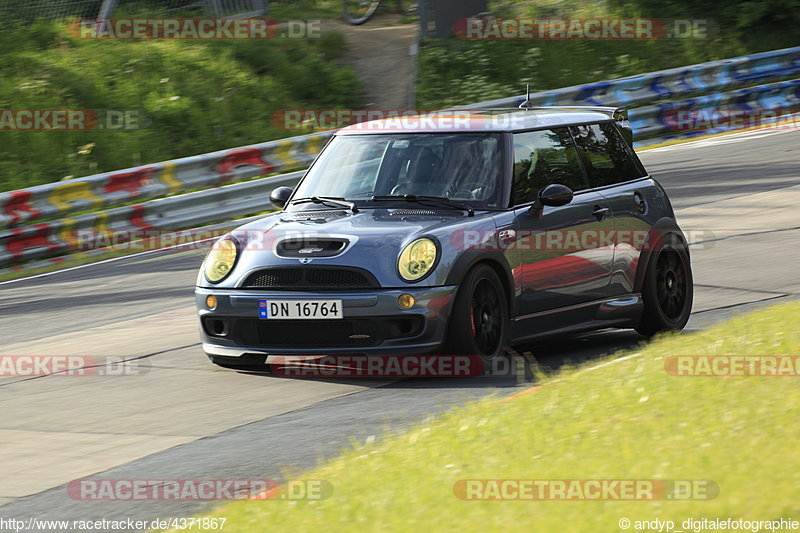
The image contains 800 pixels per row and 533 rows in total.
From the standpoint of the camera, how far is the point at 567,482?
474 cm

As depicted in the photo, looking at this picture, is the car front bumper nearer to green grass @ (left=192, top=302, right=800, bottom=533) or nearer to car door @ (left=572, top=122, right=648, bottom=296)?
green grass @ (left=192, top=302, right=800, bottom=533)

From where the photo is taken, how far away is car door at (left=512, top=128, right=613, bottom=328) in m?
8.29

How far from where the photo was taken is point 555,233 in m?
8.46

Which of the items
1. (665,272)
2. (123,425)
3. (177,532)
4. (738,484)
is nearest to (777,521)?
(738,484)

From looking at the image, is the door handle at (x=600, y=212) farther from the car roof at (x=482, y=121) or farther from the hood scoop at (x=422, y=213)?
the hood scoop at (x=422, y=213)

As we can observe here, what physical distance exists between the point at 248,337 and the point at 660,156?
1309 cm

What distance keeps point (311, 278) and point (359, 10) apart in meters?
23.1

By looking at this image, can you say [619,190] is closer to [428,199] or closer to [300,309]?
[428,199]

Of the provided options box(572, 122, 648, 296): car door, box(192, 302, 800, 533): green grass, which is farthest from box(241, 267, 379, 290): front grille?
box(572, 122, 648, 296): car door

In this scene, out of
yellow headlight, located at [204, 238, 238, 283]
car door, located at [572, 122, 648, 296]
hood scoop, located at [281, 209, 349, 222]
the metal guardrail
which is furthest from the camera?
the metal guardrail

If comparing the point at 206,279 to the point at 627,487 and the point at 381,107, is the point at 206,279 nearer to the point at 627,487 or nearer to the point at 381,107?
the point at 627,487

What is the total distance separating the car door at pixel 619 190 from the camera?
9.01 m

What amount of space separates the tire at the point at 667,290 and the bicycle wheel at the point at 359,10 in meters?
20.8

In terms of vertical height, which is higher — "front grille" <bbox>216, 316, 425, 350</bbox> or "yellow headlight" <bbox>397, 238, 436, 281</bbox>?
"yellow headlight" <bbox>397, 238, 436, 281</bbox>
